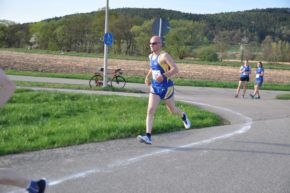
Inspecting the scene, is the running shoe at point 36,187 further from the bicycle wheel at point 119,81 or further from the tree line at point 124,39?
the tree line at point 124,39

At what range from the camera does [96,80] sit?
22.5 metres

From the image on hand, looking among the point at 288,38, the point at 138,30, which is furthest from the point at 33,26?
the point at 288,38

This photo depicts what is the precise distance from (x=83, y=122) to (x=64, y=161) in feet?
11.6

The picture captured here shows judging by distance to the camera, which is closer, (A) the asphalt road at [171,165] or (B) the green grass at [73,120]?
(A) the asphalt road at [171,165]

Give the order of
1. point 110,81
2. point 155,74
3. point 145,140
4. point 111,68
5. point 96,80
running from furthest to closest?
1. point 111,68
2. point 110,81
3. point 96,80
4. point 155,74
5. point 145,140

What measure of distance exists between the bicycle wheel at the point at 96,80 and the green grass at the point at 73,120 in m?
7.51

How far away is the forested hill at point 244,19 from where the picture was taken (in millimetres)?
149750

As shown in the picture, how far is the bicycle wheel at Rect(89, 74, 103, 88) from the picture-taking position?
22.2 meters

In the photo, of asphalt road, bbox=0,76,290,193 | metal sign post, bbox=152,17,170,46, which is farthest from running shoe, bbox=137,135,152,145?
metal sign post, bbox=152,17,170,46

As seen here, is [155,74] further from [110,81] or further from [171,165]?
[110,81]

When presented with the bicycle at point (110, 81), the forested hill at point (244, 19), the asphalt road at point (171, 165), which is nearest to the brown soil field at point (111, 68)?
the bicycle at point (110, 81)

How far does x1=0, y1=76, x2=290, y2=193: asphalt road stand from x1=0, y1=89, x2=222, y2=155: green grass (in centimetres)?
48

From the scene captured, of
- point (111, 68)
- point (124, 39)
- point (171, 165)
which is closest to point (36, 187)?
point (171, 165)

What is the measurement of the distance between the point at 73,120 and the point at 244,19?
163319mm
